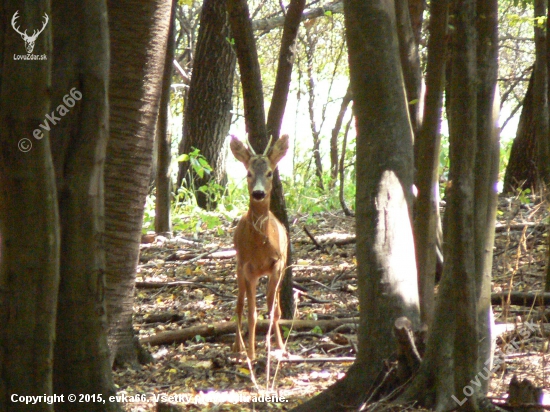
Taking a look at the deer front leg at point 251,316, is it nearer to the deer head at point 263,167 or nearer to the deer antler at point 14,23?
the deer head at point 263,167

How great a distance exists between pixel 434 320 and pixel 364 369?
2.23 feet

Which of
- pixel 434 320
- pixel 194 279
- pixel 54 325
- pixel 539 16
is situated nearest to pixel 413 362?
pixel 434 320

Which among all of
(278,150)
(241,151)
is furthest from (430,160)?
(241,151)

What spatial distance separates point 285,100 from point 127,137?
2.37 m

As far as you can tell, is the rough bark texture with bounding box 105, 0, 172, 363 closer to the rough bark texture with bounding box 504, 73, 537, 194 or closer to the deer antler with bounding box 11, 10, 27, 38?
the deer antler with bounding box 11, 10, 27, 38

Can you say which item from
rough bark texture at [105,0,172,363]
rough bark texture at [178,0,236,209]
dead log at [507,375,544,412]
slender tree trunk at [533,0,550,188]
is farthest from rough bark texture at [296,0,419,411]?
rough bark texture at [178,0,236,209]

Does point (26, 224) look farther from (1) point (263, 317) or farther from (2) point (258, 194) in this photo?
(1) point (263, 317)

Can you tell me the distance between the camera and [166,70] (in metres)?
10.3

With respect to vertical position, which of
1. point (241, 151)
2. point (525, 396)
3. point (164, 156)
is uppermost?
point (164, 156)

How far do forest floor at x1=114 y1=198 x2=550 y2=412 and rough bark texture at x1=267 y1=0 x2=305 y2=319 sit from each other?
274mm

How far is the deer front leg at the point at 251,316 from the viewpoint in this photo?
270 inches

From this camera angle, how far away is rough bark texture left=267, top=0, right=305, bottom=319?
759cm

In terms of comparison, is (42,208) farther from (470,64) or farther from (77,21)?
(470,64)

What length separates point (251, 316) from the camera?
720cm
